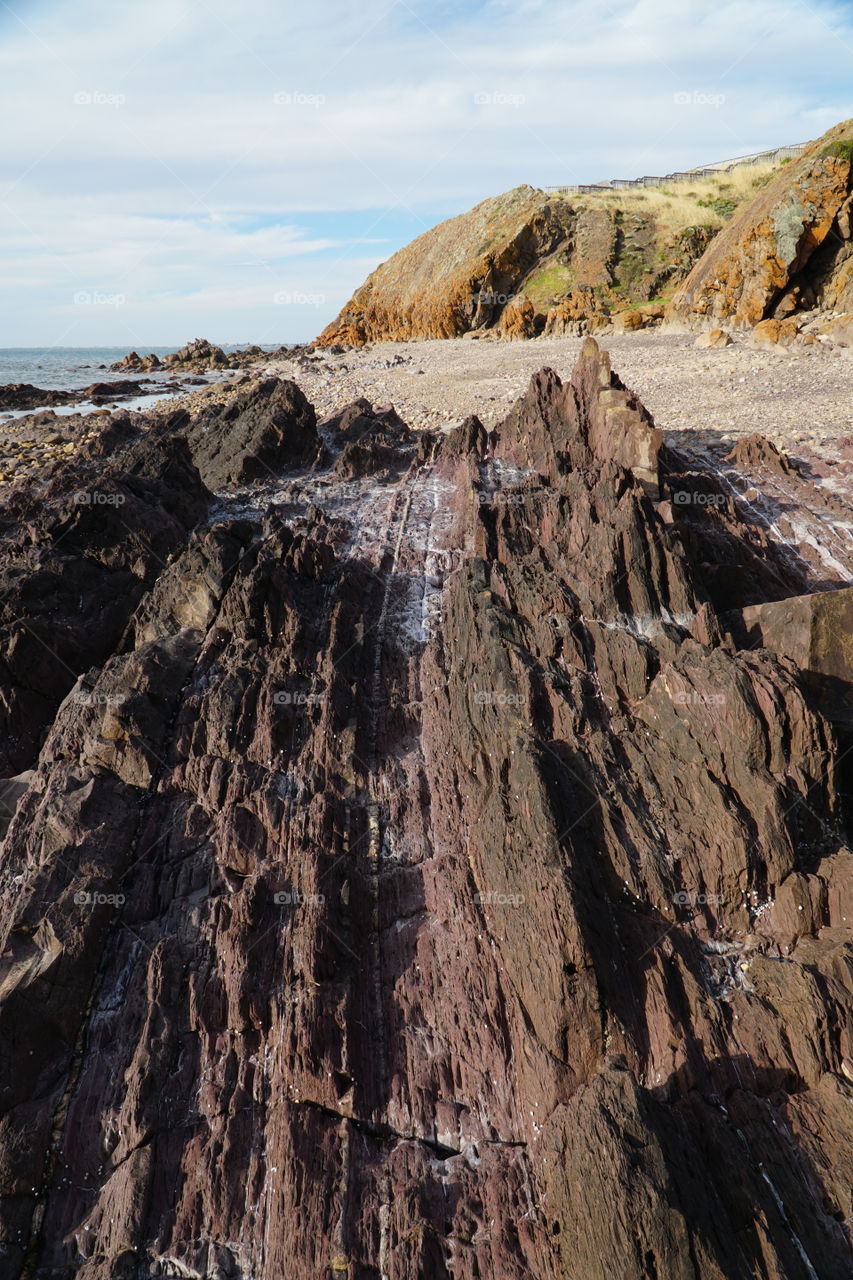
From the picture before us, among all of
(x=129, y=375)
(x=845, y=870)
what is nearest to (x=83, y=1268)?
(x=845, y=870)

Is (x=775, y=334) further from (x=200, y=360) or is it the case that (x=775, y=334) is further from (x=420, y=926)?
(x=200, y=360)

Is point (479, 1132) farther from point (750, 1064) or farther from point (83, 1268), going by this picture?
point (83, 1268)

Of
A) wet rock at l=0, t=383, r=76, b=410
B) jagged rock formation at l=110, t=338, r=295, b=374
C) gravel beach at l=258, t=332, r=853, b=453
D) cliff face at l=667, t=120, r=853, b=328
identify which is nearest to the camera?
gravel beach at l=258, t=332, r=853, b=453

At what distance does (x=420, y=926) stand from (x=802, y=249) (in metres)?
41.7

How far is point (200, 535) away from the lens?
12.7 meters

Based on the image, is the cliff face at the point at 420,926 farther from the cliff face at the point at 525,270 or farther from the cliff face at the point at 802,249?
the cliff face at the point at 525,270

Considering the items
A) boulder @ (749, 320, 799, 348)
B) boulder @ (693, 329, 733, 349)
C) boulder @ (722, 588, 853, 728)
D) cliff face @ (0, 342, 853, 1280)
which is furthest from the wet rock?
boulder @ (722, 588, 853, 728)

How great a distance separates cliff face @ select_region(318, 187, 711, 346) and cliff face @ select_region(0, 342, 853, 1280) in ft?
140

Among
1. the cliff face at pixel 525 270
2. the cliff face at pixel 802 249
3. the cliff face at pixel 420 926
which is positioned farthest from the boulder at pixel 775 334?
the cliff face at pixel 420 926

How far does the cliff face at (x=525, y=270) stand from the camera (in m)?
52.9

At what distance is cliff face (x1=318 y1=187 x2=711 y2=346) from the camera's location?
174 feet

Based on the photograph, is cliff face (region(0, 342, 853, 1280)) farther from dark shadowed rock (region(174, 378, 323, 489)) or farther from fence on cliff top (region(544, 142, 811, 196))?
fence on cliff top (region(544, 142, 811, 196))

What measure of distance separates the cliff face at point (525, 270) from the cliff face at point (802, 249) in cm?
1011

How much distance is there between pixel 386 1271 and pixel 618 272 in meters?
62.7
